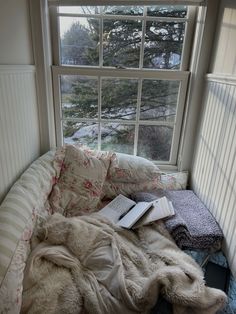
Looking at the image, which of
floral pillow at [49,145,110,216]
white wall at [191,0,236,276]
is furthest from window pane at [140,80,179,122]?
floral pillow at [49,145,110,216]

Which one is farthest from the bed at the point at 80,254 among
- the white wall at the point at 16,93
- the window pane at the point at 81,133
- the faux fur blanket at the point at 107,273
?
the window pane at the point at 81,133

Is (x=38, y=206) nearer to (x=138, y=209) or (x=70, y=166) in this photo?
(x=70, y=166)

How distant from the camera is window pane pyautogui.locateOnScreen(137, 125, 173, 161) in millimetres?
1903

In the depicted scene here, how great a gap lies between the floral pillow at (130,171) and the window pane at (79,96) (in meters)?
0.43

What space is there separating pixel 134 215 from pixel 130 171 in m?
0.36

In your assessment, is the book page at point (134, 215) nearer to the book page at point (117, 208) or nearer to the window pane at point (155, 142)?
the book page at point (117, 208)

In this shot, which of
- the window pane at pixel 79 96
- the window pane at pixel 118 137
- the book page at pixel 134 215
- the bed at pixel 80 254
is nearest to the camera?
the bed at pixel 80 254

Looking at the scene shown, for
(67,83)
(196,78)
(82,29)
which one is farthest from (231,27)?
(67,83)

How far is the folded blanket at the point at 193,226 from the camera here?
1.28 m

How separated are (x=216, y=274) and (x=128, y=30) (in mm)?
1616

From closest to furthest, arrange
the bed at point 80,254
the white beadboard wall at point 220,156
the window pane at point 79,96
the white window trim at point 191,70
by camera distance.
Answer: the bed at point 80,254
the white beadboard wall at point 220,156
the white window trim at point 191,70
the window pane at point 79,96

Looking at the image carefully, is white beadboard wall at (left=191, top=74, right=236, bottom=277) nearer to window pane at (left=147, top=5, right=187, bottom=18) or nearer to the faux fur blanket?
the faux fur blanket

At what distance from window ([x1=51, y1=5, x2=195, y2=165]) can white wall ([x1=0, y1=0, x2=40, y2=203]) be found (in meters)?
0.24

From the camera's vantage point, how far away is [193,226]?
1.34 metres
